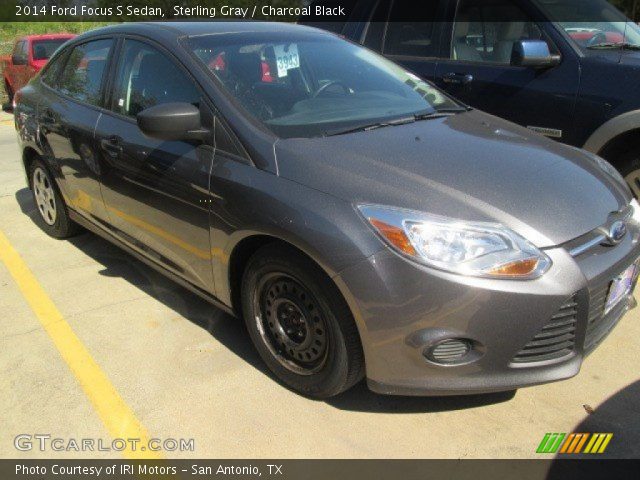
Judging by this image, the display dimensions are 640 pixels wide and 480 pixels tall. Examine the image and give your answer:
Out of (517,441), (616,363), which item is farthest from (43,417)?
(616,363)

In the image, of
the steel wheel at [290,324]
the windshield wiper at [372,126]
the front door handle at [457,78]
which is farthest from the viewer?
the front door handle at [457,78]

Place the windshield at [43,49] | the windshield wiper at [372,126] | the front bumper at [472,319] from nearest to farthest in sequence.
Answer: the front bumper at [472,319], the windshield wiper at [372,126], the windshield at [43,49]

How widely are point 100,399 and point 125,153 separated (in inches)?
54.1

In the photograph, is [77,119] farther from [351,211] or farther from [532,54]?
[532,54]

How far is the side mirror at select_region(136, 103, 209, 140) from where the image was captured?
263cm

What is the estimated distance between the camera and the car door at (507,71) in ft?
13.3

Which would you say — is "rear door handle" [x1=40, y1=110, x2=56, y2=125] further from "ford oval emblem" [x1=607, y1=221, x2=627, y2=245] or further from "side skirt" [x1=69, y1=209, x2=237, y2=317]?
"ford oval emblem" [x1=607, y1=221, x2=627, y2=245]

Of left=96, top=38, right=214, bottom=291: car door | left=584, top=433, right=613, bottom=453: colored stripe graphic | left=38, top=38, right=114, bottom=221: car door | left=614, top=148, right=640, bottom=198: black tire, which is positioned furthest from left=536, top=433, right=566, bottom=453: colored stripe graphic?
left=38, top=38, right=114, bottom=221: car door

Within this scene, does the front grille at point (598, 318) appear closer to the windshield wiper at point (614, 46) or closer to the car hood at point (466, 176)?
the car hood at point (466, 176)

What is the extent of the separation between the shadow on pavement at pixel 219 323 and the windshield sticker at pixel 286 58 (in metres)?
1.48

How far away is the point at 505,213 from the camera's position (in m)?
2.22

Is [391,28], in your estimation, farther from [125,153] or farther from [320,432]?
[320,432]
